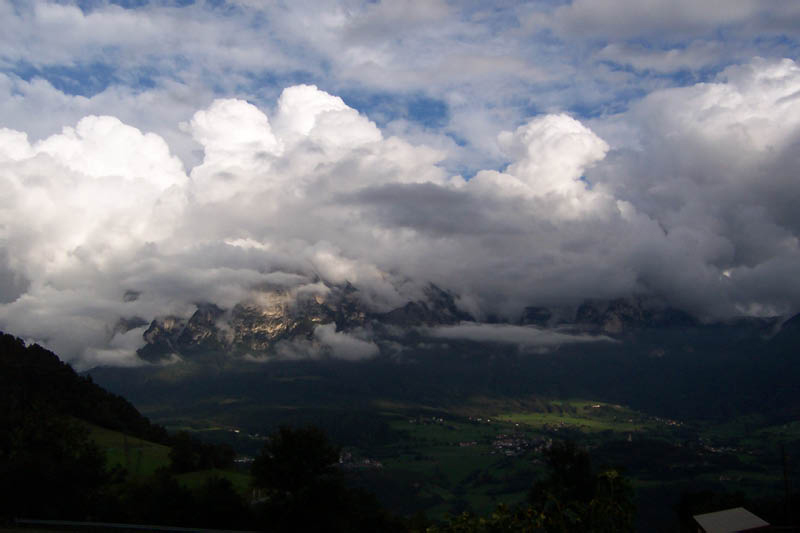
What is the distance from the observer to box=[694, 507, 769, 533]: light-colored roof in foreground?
30655mm

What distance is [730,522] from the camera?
3206cm

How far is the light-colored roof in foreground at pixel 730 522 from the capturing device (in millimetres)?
30655

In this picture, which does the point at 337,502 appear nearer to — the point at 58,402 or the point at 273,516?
the point at 273,516

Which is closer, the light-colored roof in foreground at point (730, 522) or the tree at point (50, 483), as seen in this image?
the light-colored roof in foreground at point (730, 522)

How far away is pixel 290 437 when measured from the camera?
5259cm

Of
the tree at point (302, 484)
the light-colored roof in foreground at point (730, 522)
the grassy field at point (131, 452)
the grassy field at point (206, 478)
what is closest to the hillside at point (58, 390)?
the grassy field at point (131, 452)

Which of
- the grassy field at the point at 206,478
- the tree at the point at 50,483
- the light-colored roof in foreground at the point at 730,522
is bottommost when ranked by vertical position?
the grassy field at the point at 206,478

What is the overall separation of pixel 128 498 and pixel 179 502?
761 centimetres

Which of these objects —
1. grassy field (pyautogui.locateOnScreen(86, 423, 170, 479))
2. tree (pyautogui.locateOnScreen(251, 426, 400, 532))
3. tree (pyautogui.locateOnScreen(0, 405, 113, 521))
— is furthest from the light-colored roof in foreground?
grassy field (pyautogui.locateOnScreen(86, 423, 170, 479))

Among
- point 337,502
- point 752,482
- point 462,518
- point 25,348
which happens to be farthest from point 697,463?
point 462,518

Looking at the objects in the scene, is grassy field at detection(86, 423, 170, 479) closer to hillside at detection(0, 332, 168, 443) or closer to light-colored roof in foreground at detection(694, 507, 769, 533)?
hillside at detection(0, 332, 168, 443)

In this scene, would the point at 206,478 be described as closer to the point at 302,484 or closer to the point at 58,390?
the point at 302,484

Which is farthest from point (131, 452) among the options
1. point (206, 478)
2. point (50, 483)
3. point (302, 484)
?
point (302, 484)

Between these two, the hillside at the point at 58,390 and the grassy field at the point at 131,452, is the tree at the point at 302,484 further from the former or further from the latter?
the hillside at the point at 58,390
